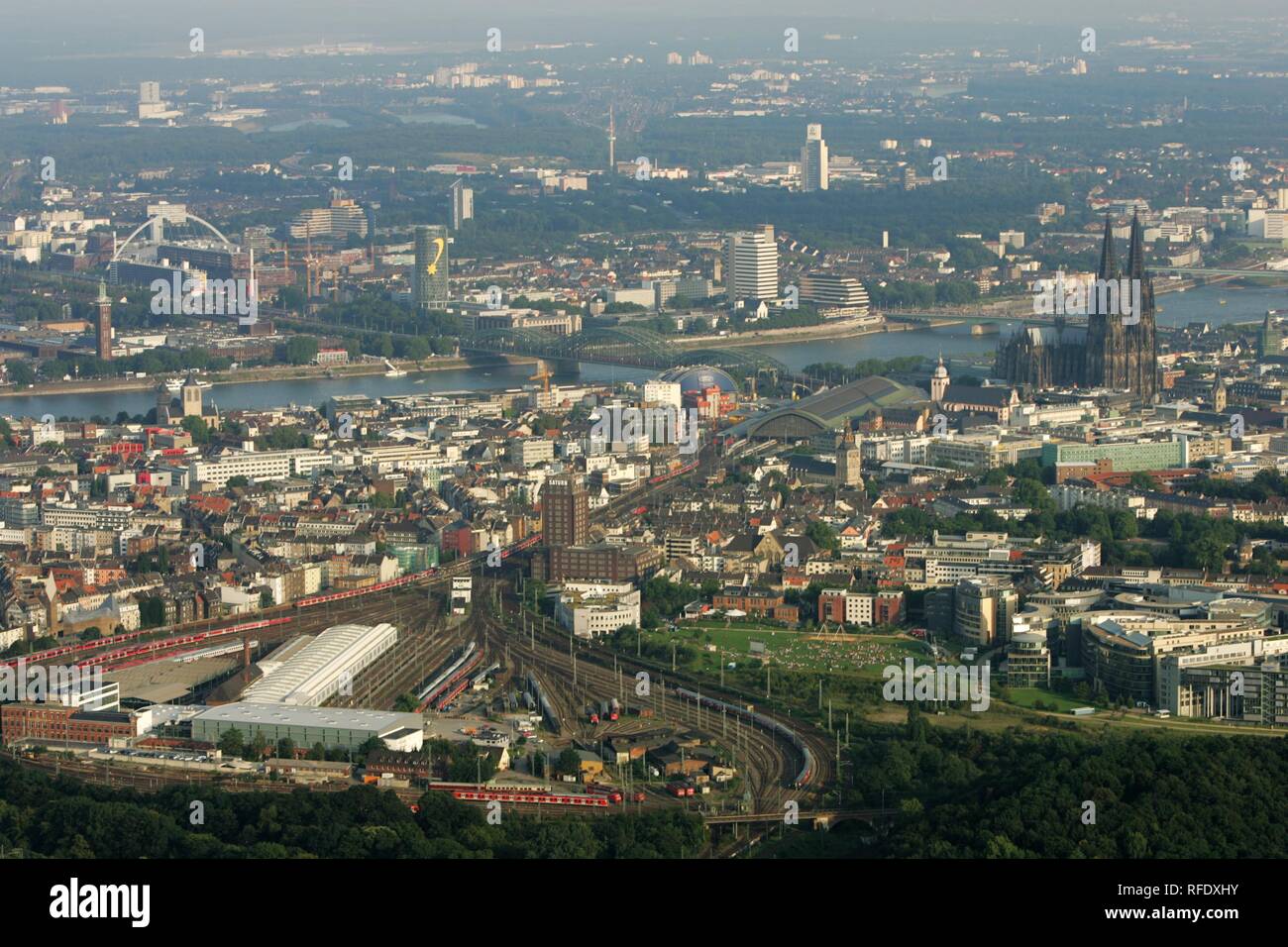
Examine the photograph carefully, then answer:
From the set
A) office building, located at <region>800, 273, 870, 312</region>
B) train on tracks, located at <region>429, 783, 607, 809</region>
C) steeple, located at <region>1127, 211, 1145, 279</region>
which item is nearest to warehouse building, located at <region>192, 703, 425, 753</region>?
train on tracks, located at <region>429, 783, 607, 809</region>

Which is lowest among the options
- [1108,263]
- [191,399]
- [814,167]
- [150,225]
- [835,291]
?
[835,291]

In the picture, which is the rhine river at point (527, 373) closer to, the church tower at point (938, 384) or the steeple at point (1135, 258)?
the steeple at point (1135, 258)

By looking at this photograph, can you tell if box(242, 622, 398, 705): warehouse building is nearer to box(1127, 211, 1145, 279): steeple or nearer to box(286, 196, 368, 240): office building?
box(1127, 211, 1145, 279): steeple

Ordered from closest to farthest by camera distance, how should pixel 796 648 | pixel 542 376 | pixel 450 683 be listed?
1. pixel 450 683
2. pixel 796 648
3. pixel 542 376

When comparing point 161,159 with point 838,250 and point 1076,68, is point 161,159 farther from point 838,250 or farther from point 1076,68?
point 1076,68

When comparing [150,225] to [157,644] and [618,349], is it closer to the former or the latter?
[618,349]

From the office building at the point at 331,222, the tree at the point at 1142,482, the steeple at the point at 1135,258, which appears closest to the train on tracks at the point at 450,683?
the tree at the point at 1142,482

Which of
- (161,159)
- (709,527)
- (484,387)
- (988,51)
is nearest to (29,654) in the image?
(709,527)

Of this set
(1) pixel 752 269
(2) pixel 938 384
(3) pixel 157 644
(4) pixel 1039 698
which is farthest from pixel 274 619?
(1) pixel 752 269
